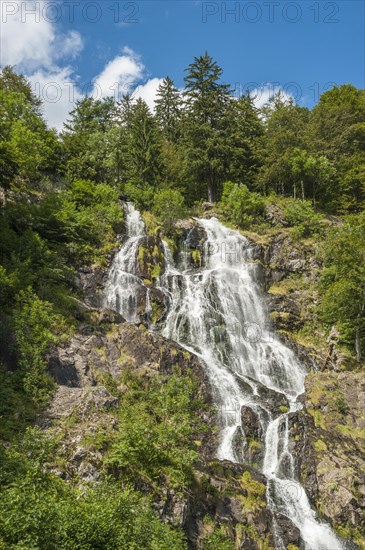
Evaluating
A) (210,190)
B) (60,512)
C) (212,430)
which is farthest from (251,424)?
(210,190)

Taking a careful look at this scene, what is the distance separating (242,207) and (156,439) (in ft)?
82.7

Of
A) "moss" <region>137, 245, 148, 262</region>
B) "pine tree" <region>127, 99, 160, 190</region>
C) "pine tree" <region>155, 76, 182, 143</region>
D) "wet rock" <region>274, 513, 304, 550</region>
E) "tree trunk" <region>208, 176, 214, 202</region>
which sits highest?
"pine tree" <region>155, 76, 182, 143</region>

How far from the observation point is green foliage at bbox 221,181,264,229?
34.5 meters

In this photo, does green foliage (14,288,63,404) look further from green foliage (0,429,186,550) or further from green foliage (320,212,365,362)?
green foliage (320,212,365,362)

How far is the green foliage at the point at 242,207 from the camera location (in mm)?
34469

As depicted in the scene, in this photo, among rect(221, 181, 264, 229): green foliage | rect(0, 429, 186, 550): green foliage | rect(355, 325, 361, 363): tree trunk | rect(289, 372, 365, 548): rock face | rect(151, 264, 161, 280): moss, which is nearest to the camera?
rect(0, 429, 186, 550): green foliage

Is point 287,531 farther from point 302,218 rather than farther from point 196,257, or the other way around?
point 302,218

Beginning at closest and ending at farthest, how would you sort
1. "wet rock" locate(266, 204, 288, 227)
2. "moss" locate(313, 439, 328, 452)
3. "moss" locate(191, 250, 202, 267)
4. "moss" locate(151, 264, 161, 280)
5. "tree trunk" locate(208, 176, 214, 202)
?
"moss" locate(313, 439, 328, 452) < "moss" locate(151, 264, 161, 280) < "moss" locate(191, 250, 202, 267) < "wet rock" locate(266, 204, 288, 227) < "tree trunk" locate(208, 176, 214, 202)

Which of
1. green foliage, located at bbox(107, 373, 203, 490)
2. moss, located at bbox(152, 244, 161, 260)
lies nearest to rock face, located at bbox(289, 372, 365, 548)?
green foliage, located at bbox(107, 373, 203, 490)

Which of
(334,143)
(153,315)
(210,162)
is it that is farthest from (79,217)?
(334,143)

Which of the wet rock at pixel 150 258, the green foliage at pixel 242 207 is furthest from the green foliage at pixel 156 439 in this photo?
the green foliage at pixel 242 207

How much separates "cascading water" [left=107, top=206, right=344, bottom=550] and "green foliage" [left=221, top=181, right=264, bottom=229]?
1.86 metres

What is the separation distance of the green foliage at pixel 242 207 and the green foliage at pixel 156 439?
20.8m

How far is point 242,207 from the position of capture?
34656 mm
